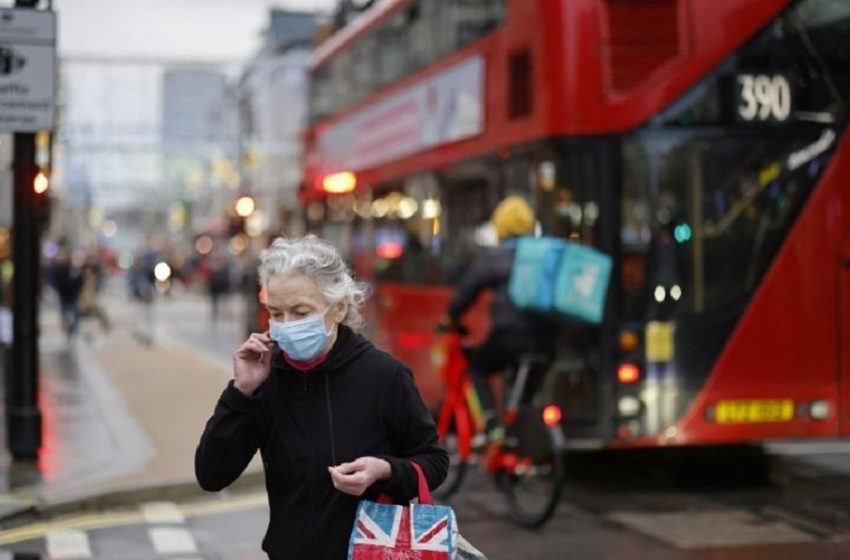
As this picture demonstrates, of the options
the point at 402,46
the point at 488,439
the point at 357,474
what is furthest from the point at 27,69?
the point at 357,474

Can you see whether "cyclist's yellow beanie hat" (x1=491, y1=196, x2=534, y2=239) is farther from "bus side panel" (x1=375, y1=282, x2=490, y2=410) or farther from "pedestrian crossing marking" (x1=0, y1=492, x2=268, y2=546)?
"bus side panel" (x1=375, y1=282, x2=490, y2=410)

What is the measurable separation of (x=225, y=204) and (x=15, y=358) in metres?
77.9

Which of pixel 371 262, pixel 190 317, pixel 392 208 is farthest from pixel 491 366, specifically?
pixel 190 317

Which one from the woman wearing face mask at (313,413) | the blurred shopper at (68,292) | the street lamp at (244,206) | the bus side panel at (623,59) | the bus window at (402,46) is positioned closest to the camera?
the woman wearing face mask at (313,413)

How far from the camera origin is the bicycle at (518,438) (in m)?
8.55

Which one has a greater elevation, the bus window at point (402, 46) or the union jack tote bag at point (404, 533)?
the bus window at point (402, 46)

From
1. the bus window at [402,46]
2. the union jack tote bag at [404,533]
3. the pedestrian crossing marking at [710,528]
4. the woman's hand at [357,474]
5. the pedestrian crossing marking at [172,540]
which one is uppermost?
the bus window at [402,46]

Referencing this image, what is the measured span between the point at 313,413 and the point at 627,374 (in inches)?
238

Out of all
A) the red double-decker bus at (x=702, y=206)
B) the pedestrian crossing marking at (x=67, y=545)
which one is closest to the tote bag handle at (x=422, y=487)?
the pedestrian crossing marking at (x=67, y=545)

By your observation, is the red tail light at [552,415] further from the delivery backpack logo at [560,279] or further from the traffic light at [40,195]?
the traffic light at [40,195]

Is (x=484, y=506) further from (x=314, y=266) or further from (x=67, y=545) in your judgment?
(x=314, y=266)

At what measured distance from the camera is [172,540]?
8.45 meters

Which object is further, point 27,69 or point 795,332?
point 27,69

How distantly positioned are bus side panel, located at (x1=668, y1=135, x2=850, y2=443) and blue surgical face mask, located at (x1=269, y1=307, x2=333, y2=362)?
622cm
